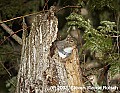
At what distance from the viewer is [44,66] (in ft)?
3.98

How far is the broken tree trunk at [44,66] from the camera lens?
121 cm

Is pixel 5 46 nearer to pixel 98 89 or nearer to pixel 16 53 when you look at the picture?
pixel 16 53

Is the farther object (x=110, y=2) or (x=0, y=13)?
(x=0, y=13)

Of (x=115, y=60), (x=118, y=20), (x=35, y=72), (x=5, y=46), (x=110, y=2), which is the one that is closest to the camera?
(x=35, y=72)

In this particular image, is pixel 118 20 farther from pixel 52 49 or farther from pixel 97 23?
pixel 52 49

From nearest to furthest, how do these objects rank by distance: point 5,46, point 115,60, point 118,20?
point 115,60 < point 118,20 < point 5,46

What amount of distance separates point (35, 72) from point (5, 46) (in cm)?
112

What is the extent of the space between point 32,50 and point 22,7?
3.42 ft

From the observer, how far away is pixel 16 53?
7.28 ft

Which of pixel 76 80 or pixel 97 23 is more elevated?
pixel 97 23

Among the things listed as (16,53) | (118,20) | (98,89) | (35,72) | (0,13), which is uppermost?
(0,13)

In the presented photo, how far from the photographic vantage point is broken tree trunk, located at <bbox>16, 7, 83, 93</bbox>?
1.21 meters

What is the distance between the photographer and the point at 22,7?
2.22 m

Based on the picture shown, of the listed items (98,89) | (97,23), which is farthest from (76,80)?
(97,23)
